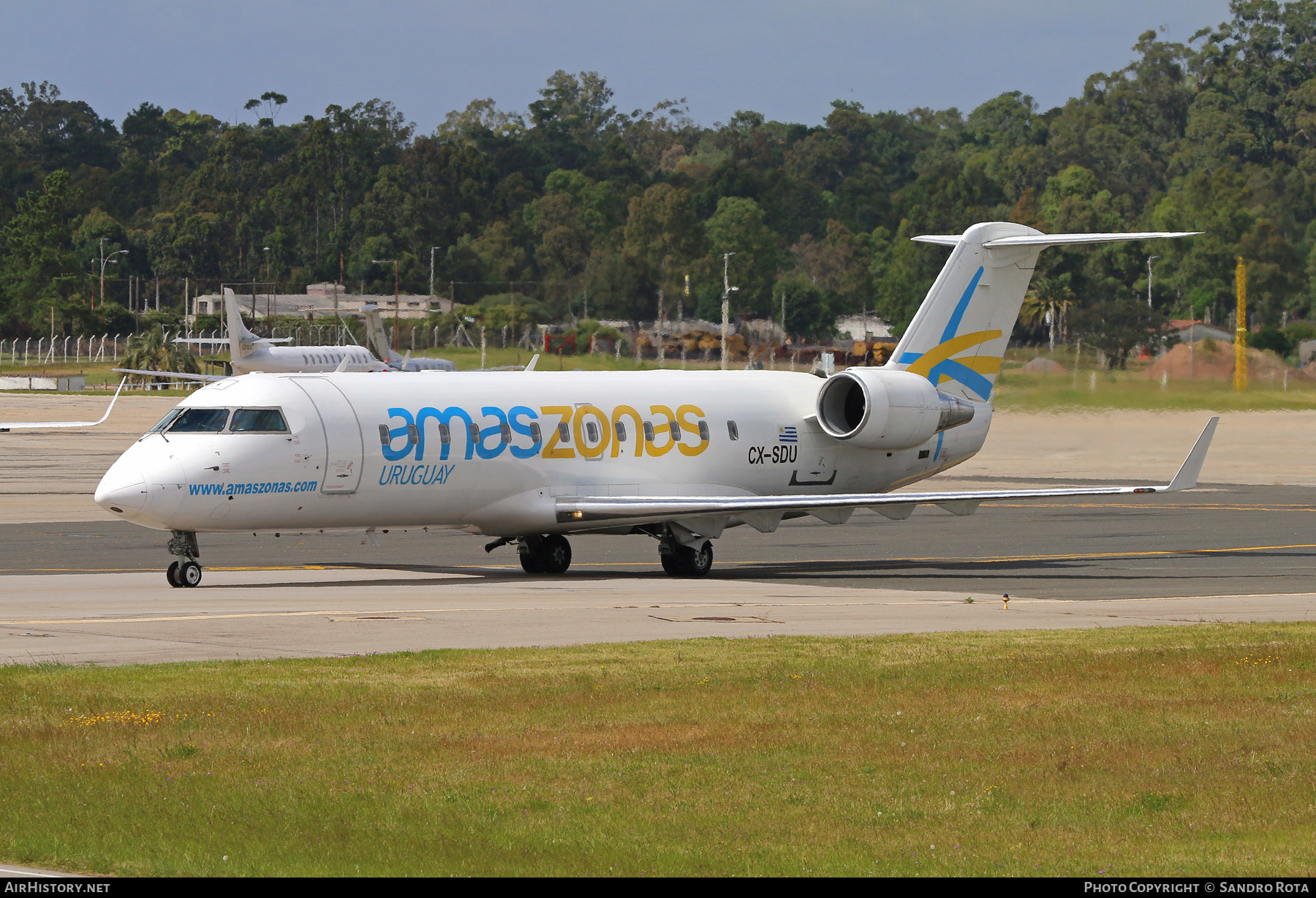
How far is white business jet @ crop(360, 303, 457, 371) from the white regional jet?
2305 inches

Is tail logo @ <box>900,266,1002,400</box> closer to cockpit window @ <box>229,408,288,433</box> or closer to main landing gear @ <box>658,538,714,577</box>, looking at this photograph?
main landing gear @ <box>658,538,714,577</box>

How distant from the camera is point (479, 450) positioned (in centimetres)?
2811

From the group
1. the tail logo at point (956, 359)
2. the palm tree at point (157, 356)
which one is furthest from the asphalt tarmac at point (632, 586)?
the palm tree at point (157, 356)

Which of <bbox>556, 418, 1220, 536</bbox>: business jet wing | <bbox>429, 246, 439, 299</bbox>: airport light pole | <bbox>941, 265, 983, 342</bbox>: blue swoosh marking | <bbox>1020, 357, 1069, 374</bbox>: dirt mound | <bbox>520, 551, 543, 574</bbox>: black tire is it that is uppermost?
<bbox>429, 246, 439, 299</bbox>: airport light pole

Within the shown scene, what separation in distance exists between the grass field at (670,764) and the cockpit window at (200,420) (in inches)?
365

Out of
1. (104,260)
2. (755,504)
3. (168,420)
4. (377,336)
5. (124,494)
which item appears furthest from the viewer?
(104,260)

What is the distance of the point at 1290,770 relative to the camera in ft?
41.0

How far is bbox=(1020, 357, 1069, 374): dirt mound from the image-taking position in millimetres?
47344

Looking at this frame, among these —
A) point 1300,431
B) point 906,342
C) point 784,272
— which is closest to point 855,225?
point 784,272

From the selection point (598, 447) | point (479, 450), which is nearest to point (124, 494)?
point (479, 450)

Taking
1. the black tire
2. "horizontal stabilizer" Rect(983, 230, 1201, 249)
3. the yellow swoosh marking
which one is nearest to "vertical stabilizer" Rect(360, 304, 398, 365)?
the yellow swoosh marking

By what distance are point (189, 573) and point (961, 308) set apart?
15755 millimetres

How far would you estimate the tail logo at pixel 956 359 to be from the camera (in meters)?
33.4

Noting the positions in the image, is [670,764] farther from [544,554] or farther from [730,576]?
[730,576]
